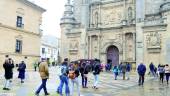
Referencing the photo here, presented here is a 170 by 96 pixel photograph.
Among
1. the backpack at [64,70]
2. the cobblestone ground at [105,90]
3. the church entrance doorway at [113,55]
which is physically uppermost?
the church entrance doorway at [113,55]

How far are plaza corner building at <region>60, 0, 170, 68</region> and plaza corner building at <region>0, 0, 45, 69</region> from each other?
17.9ft

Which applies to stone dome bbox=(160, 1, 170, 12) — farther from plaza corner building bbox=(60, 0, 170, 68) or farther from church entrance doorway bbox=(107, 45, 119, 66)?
church entrance doorway bbox=(107, 45, 119, 66)

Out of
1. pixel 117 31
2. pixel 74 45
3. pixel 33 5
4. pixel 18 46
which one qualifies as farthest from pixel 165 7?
pixel 18 46

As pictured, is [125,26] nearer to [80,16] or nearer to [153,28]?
[153,28]

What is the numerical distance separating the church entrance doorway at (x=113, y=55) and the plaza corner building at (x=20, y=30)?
10.2m

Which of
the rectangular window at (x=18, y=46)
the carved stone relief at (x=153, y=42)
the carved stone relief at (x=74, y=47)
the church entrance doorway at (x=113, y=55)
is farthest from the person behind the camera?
the carved stone relief at (x=74, y=47)

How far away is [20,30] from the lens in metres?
34.2

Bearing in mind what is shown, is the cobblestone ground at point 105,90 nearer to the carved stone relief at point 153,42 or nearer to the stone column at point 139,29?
the carved stone relief at point 153,42

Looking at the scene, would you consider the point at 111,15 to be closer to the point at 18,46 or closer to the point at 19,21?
the point at 19,21

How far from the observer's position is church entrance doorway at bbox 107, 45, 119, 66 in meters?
38.5

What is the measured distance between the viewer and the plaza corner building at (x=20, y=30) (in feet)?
103

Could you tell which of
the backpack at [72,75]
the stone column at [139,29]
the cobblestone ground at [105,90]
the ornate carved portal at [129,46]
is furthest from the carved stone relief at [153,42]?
the backpack at [72,75]

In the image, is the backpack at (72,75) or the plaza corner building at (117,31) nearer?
the backpack at (72,75)

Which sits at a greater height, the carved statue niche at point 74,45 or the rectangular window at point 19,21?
the rectangular window at point 19,21
